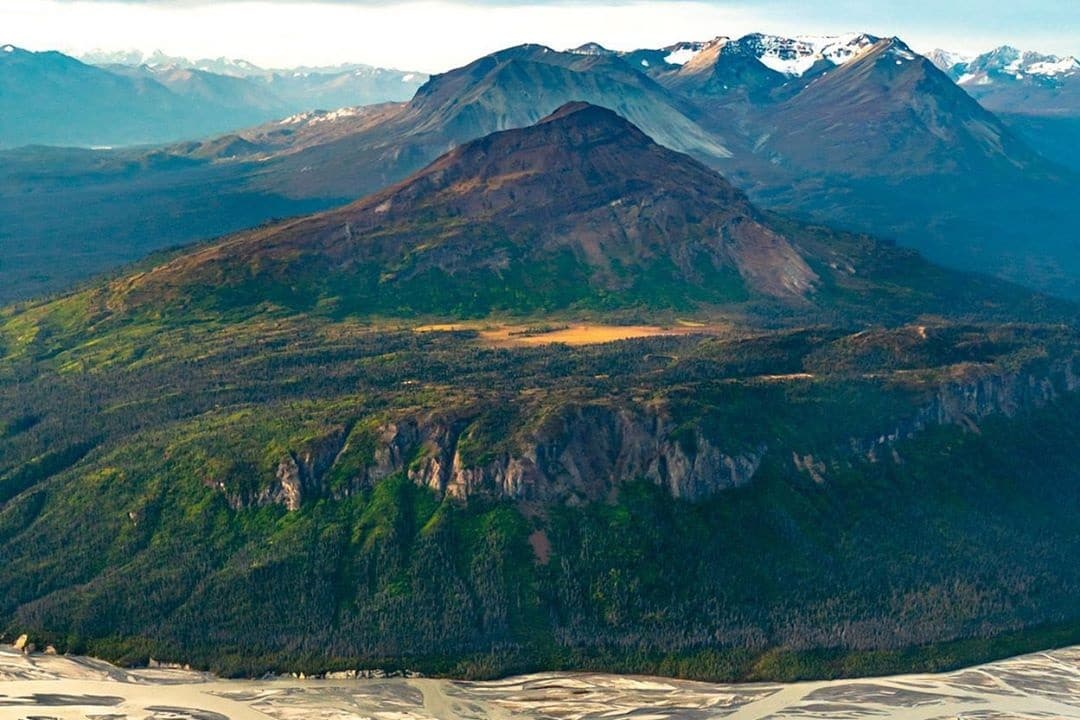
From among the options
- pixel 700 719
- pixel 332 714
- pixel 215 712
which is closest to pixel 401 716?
pixel 332 714

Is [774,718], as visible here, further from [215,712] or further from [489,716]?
[215,712]

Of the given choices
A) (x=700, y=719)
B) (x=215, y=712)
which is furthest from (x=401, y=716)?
(x=700, y=719)

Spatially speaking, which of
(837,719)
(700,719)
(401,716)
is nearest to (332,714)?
(401,716)

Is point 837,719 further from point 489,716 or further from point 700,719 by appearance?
point 489,716

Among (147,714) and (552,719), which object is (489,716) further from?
(147,714)

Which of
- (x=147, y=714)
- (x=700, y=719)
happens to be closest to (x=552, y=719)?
(x=700, y=719)

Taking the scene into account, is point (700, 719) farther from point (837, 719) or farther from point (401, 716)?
point (401, 716)
